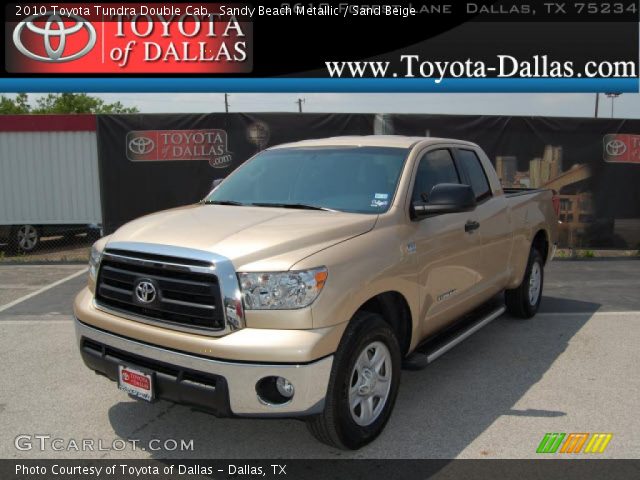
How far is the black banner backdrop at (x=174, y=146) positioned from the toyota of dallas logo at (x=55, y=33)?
1.86m

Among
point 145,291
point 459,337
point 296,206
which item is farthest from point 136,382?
point 459,337

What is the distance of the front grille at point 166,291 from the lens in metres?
2.90

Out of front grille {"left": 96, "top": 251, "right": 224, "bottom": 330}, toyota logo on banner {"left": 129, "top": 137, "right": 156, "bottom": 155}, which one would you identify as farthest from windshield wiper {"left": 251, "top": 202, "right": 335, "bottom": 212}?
toyota logo on banner {"left": 129, "top": 137, "right": 156, "bottom": 155}

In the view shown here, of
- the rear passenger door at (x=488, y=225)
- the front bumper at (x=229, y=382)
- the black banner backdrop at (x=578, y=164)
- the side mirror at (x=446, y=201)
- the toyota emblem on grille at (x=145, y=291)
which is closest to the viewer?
the front bumper at (x=229, y=382)

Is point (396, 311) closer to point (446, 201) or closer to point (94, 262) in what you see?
point (446, 201)

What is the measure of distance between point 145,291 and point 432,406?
2.14m

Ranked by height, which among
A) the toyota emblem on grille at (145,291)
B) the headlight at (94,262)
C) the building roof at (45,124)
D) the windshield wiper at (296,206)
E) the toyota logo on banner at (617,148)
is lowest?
the toyota emblem on grille at (145,291)

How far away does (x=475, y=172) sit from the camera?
5.04m

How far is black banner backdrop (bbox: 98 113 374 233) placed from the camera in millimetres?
10344

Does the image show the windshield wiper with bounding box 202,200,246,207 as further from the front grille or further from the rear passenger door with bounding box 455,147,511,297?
the rear passenger door with bounding box 455,147,511,297

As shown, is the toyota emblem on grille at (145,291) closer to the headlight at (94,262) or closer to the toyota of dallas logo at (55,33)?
the headlight at (94,262)

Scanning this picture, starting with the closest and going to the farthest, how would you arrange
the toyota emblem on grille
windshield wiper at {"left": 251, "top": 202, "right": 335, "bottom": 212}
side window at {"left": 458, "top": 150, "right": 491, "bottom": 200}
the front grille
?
the front grille < the toyota emblem on grille < windshield wiper at {"left": 251, "top": 202, "right": 335, "bottom": 212} < side window at {"left": 458, "top": 150, "right": 491, "bottom": 200}

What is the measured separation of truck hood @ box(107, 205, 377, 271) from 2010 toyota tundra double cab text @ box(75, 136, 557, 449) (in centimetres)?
1

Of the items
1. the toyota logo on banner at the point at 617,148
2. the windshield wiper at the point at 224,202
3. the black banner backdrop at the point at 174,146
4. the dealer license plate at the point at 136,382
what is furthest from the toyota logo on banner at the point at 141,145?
the toyota logo on banner at the point at 617,148
